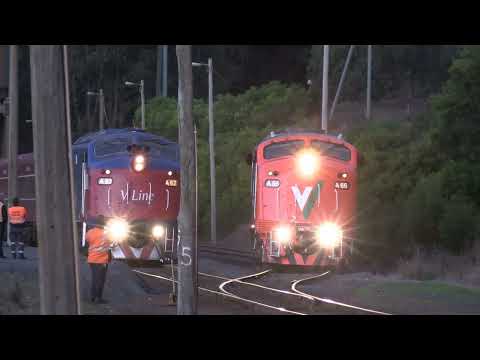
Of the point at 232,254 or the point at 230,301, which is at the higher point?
the point at 232,254

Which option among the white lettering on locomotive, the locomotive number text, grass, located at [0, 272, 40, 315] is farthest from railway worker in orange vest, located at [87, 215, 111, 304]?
the locomotive number text

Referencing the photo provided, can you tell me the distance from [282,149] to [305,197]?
161cm

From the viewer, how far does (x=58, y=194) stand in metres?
10.6

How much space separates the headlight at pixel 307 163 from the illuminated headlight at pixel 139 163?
4.63 meters

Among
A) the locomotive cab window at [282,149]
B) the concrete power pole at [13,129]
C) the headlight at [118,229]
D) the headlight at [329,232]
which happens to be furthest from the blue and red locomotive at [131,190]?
the headlight at [329,232]

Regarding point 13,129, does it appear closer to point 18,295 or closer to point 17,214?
point 17,214

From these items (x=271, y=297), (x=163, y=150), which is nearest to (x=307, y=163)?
(x=163, y=150)

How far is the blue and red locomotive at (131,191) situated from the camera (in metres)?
26.3

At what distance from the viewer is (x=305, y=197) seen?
85.8ft

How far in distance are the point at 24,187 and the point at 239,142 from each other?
795 inches

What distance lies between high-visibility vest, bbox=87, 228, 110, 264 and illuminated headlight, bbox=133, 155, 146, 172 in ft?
27.9

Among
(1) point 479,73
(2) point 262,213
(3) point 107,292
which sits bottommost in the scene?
(3) point 107,292
